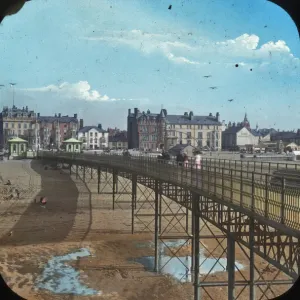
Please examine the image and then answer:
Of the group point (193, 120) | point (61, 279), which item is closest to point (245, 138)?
point (193, 120)

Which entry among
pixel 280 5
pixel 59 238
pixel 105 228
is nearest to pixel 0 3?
pixel 280 5

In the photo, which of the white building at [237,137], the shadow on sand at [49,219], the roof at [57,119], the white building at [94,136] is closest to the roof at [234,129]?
the white building at [237,137]

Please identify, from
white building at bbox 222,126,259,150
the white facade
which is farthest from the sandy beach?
the white facade

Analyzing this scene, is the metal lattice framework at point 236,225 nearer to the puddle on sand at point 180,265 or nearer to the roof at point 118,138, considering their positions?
the puddle on sand at point 180,265

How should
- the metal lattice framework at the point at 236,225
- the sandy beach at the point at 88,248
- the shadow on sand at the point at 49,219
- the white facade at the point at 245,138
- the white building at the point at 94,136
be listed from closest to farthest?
the metal lattice framework at the point at 236,225 → the sandy beach at the point at 88,248 → the shadow on sand at the point at 49,219 → the white facade at the point at 245,138 → the white building at the point at 94,136

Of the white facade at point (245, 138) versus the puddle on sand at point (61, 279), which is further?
the white facade at point (245, 138)

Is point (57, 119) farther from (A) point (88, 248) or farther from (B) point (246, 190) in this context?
(B) point (246, 190)

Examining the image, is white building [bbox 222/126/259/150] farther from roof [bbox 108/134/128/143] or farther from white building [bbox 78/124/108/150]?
white building [bbox 78/124/108/150]
